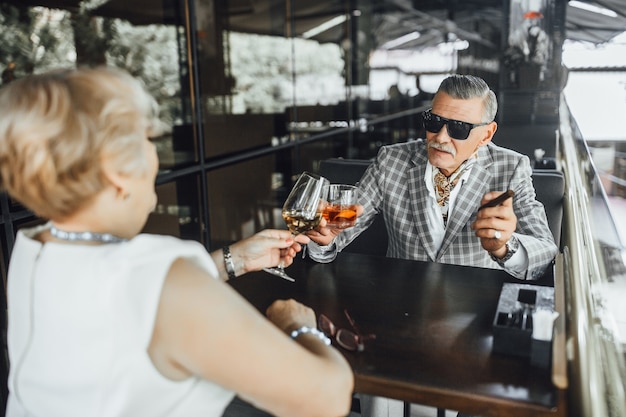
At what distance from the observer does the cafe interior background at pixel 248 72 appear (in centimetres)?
234

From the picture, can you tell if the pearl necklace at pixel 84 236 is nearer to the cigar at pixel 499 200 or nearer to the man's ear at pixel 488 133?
the cigar at pixel 499 200

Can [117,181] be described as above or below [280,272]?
above

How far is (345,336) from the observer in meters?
1.24

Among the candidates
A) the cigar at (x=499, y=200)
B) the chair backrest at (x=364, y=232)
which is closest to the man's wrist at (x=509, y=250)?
the cigar at (x=499, y=200)

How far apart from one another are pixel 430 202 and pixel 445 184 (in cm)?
10

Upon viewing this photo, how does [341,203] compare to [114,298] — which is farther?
[341,203]

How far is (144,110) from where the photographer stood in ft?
2.93

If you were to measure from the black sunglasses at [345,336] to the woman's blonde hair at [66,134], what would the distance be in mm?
629

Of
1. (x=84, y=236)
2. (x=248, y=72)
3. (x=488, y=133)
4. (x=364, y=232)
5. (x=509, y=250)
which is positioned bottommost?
(x=364, y=232)

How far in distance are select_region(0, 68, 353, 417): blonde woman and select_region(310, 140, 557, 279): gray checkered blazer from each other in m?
1.00

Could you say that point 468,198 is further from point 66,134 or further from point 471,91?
point 66,134

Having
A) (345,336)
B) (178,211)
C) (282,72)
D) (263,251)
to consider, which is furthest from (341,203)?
(282,72)

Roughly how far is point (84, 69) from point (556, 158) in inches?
118

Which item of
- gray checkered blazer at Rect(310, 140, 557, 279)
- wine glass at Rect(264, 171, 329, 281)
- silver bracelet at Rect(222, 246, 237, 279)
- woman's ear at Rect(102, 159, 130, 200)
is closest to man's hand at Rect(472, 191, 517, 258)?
gray checkered blazer at Rect(310, 140, 557, 279)
